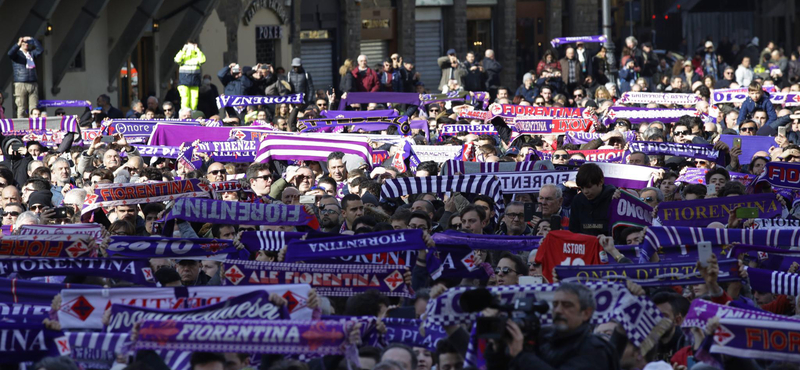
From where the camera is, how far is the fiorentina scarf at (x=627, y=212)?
12031mm

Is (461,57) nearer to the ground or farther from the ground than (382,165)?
farther from the ground

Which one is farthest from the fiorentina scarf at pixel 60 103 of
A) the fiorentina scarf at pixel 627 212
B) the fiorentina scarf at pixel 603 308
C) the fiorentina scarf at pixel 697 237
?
the fiorentina scarf at pixel 603 308

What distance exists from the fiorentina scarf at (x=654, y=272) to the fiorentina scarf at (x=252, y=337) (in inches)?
94.1

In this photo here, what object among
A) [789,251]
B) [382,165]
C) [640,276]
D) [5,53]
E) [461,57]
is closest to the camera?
[640,276]

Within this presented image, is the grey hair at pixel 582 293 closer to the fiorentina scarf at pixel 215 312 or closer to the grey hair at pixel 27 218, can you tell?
the fiorentina scarf at pixel 215 312

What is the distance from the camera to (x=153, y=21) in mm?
33625

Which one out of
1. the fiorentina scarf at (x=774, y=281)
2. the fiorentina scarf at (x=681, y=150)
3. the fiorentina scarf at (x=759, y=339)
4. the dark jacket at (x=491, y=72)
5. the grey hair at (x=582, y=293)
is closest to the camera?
the grey hair at (x=582, y=293)

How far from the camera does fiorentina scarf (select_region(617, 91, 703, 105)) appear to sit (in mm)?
25953

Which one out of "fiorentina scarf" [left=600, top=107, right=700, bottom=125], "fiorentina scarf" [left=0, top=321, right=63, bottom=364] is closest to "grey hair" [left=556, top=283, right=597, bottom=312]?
"fiorentina scarf" [left=0, top=321, right=63, bottom=364]

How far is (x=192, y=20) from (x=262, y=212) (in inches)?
880

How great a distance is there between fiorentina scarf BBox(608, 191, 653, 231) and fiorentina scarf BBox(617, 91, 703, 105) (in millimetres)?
13795

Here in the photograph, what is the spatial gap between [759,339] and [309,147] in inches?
459

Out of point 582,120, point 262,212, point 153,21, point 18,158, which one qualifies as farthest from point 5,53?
point 262,212

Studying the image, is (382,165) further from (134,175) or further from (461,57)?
(461,57)
